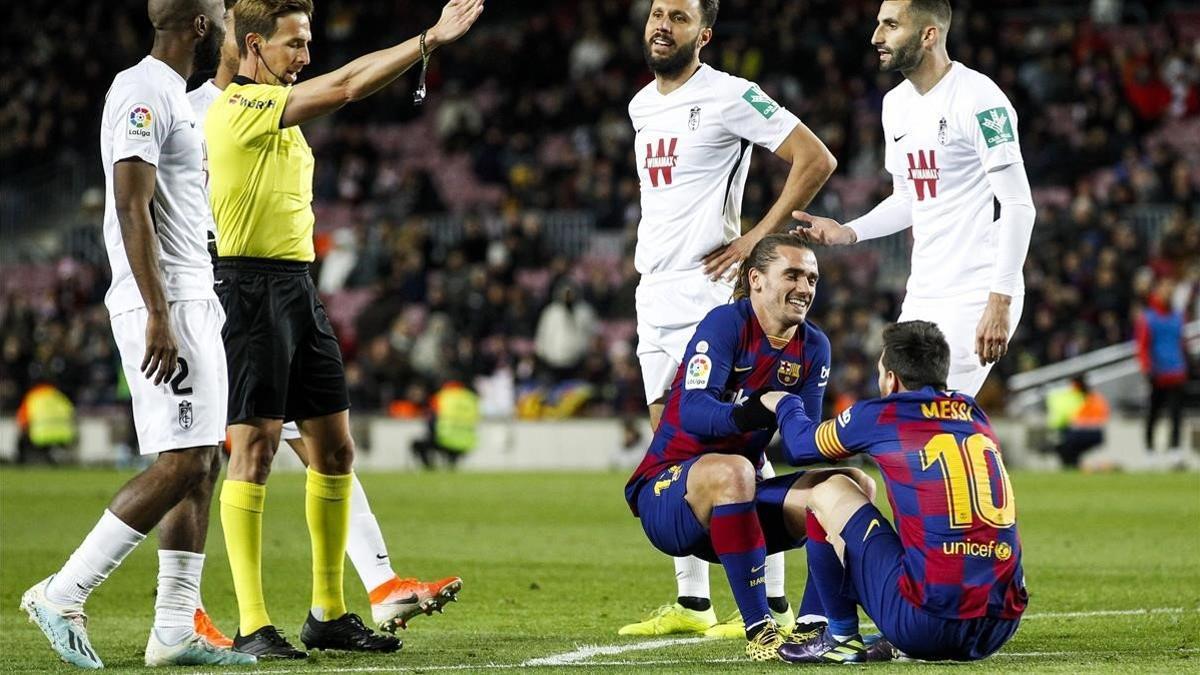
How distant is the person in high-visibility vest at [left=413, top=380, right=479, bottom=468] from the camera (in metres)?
23.0

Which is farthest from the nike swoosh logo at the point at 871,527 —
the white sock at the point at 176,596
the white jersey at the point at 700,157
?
the white sock at the point at 176,596

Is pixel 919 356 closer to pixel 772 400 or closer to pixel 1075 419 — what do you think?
pixel 772 400

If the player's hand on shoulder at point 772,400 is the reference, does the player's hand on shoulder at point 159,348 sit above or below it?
above

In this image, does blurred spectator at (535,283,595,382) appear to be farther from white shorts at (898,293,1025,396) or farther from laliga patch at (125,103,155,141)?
laliga patch at (125,103,155,141)

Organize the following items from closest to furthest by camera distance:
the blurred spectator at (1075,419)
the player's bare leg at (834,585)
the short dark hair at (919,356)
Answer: the short dark hair at (919,356), the player's bare leg at (834,585), the blurred spectator at (1075,419)

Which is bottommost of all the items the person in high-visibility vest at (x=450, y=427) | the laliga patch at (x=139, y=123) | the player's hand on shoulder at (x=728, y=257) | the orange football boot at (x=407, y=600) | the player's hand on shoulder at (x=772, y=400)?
the person in high-visibility vest at (x=450, y=427)

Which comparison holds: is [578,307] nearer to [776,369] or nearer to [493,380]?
[493,380]

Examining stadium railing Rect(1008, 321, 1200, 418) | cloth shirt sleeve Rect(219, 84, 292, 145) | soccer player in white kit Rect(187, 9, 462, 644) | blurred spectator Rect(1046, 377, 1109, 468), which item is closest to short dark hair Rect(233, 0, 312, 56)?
soccer player in white kit Rect(187, 9, 462, 644)

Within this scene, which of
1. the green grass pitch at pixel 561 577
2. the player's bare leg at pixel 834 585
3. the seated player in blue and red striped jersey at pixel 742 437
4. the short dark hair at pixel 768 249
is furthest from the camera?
the short dark hair at pixel 768 249

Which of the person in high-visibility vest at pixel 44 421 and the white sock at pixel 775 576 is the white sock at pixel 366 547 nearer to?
the white sock at pixel 775 576

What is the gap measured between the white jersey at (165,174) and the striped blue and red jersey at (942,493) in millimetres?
2405

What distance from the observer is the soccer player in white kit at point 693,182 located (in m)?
8.07

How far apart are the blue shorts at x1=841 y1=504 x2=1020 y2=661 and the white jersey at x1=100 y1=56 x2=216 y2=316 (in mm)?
2611

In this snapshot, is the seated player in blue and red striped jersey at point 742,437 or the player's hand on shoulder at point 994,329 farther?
the player's hand on shoulder at point 994,329
